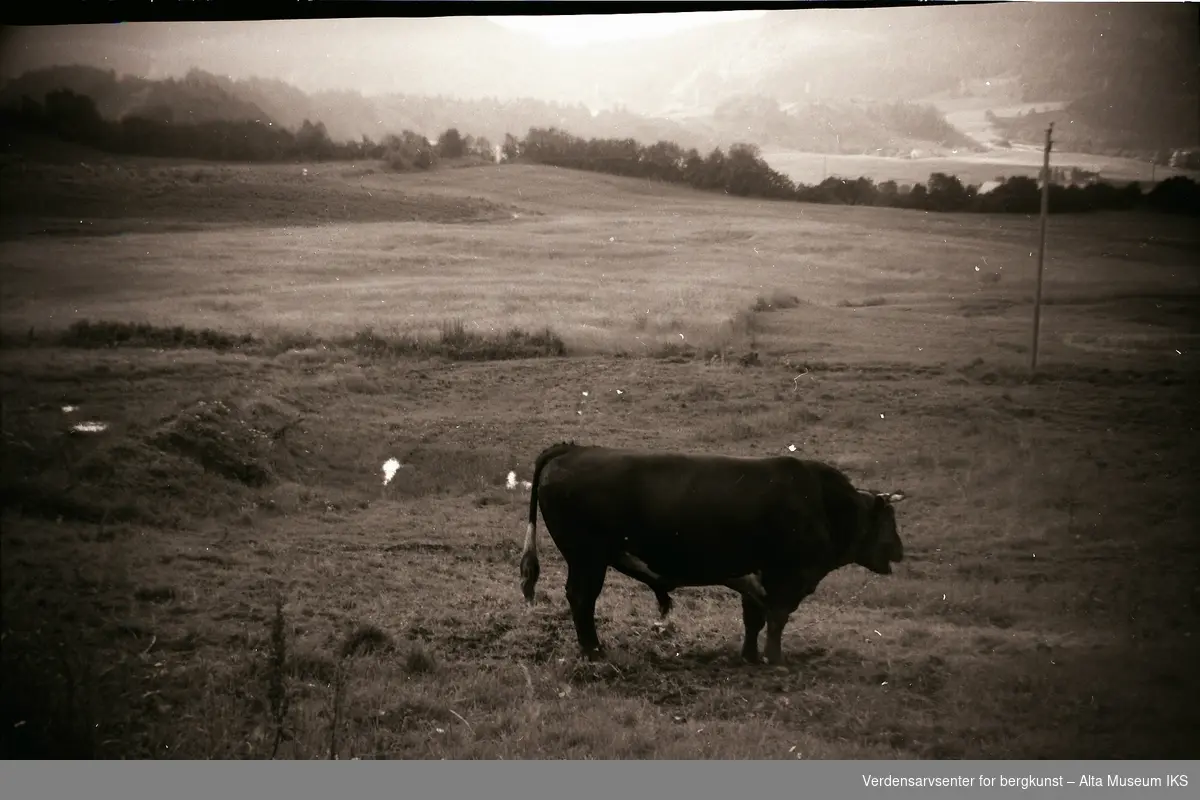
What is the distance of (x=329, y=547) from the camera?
5.22 m

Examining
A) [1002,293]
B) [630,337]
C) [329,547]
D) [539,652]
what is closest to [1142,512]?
[1002,293]

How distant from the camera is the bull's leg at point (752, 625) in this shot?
4359 millimetres

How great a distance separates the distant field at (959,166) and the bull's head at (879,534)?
231 cm

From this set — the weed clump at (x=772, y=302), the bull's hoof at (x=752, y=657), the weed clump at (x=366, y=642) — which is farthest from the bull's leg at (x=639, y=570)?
the weed clump at (x=772, y=302)

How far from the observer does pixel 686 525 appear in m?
4.28

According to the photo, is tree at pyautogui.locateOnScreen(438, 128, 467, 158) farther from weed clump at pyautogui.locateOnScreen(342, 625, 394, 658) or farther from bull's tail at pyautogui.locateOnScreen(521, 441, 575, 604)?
weed clump at pyautogui.locateOnScreen(342, 625, 394, 658)

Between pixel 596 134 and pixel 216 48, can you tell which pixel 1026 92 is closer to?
pixel 596 134

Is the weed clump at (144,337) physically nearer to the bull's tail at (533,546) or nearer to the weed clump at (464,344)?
the weed clump at (464,344)

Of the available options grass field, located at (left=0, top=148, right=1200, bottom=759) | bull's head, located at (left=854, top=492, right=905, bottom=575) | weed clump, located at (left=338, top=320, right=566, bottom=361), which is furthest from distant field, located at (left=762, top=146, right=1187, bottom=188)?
bull's head, located at (left=854, top=492, right=905, bottom=575)

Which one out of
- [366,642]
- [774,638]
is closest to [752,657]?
[774,638]

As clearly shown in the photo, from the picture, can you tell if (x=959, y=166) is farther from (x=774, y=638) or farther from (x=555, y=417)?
(x=774, y=638)

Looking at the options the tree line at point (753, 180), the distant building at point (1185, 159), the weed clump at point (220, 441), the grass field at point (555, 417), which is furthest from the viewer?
the tree line at point (753, 180)

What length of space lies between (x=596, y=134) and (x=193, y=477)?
10.1 feet

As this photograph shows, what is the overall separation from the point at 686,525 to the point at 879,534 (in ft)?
3.23
